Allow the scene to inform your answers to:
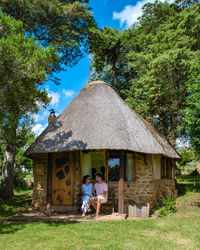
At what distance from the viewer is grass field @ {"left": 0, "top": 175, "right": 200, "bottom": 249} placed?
5.25 m

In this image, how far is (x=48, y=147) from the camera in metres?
8.47

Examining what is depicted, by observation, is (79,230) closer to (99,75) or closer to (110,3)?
(110,3)

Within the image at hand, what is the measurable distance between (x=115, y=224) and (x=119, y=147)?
→ 239 centimetres

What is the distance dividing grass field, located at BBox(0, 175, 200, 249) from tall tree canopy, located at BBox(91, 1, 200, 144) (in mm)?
7983

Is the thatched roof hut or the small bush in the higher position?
the thatched roof hut

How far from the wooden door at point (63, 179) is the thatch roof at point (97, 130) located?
1131 mm

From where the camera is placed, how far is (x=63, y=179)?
9492mm

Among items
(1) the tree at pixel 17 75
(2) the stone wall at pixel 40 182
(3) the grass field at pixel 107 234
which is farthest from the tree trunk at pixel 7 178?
(3) the grass field at pixel 107 234

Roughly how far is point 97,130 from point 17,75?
11.0 feet

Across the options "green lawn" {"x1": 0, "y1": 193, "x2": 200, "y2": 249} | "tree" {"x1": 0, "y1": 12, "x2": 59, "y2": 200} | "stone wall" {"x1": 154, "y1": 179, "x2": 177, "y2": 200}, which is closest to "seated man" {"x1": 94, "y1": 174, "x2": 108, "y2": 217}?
"green lawn" {"x1": 0, "y1": 193, "x2": 200, "y2": 249}

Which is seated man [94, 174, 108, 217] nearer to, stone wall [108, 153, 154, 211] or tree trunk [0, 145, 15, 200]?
stone wall [108, 153, 154, 211]

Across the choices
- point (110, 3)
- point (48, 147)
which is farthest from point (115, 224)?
point (110, 3)

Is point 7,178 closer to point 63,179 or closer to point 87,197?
point 63,179

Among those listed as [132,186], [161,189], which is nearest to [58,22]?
[132,186]
